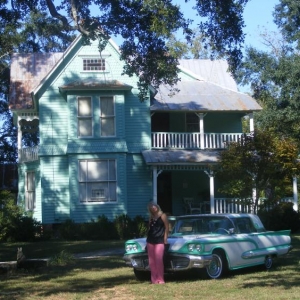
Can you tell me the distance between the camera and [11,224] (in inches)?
985

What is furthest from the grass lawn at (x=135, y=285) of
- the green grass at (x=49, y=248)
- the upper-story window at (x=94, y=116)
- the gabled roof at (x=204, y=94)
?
the gabled roof at (x=204, y=94)

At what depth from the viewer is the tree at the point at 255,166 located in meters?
20.9

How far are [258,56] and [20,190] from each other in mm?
14676

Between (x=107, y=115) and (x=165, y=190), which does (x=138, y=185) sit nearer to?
(x=165, y=190)

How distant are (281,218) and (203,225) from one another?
40.8 feet

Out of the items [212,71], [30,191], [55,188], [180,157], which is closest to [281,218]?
[180,157]

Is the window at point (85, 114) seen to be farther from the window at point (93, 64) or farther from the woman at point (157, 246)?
the woman at point (157, 246)

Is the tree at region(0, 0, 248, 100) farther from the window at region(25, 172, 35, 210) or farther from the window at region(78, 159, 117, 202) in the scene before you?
the window at region(25, 172, 35, 210)

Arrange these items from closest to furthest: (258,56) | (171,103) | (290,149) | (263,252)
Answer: (263,252)
(290,149)
(171,103)
(258,56)

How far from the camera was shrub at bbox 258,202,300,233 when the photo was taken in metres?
25.0

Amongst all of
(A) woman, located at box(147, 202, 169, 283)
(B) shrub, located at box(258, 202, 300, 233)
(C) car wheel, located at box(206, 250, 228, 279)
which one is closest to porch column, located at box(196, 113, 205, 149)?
(B) shrub, located at box(258, 202, 300, 233)

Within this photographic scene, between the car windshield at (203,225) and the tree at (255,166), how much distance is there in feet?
23.9

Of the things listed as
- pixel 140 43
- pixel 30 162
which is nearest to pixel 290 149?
pixel 140 43

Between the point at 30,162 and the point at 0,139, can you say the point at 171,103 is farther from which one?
the point at 0,139
